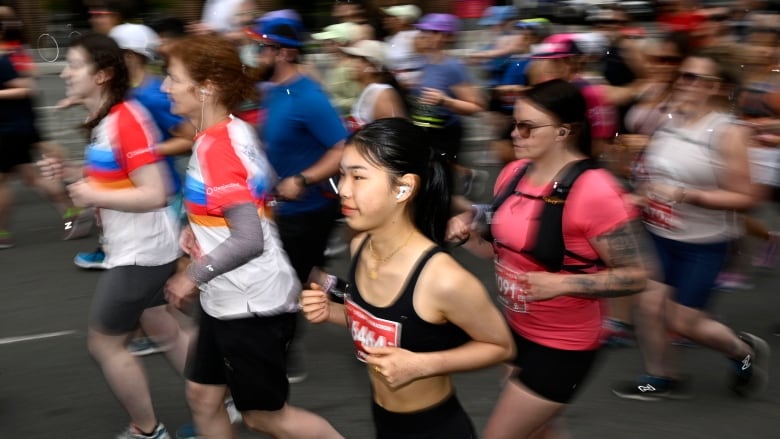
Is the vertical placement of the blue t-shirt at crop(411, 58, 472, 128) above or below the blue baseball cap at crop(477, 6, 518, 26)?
above

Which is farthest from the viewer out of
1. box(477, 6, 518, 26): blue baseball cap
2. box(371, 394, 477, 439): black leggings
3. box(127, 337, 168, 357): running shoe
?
box(477, 6, 518, 26): blue baseball cap

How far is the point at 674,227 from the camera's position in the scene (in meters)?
4.53

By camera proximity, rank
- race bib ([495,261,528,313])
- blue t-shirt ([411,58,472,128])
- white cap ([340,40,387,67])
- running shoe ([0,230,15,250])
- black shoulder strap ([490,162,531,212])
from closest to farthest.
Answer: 1. race bib ([495,261,528,313])
2. black shoulder strap ([490,162,531,212])
3. white cap ([340,40,387,67])
4. blue t-shirt ([411,58,472,128])
5. running shoe ([0,230,15,250])

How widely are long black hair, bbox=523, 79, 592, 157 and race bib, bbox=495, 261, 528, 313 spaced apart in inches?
18.7

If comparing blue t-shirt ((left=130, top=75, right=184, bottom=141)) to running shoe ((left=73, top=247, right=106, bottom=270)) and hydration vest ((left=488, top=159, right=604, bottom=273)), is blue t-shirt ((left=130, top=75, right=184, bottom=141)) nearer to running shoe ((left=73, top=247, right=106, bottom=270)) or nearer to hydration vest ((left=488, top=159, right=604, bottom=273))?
running shoe ((left=73, top=247, right=106, bottom=270))

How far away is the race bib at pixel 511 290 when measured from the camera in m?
3.18

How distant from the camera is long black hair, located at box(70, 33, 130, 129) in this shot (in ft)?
12.9

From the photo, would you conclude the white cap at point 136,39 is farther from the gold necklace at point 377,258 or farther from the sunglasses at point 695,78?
the gold necklace at point 377,258

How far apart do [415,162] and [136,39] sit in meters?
3.51

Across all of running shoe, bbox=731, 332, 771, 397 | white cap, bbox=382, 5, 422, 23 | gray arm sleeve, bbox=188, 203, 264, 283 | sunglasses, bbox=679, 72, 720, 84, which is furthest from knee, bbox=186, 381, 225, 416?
white cap, bbox=382, 5, 422, 23

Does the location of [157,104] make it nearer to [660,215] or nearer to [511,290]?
[660,215]

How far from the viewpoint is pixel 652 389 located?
482 centimetres

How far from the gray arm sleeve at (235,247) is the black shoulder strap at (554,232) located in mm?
889

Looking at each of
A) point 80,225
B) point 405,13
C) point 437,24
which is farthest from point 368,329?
point 405,13
